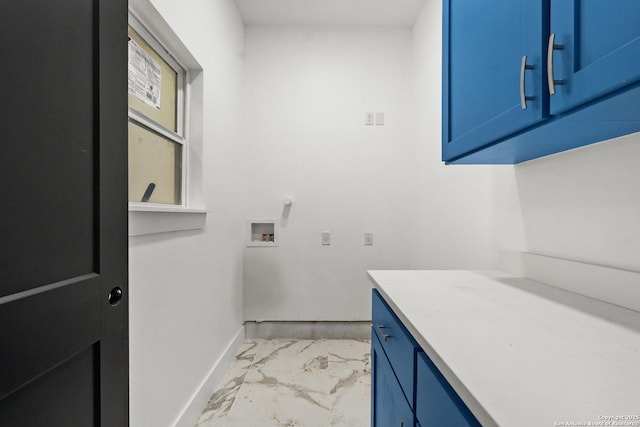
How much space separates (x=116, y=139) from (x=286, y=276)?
6.66 feet

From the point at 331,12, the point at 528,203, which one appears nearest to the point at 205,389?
the point at 528,203

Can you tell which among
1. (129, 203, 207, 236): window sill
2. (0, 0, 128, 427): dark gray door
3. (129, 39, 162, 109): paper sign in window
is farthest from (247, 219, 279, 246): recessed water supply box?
(0, 0, 128, 427): dark gray door

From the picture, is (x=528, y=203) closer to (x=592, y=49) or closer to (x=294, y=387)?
(x=592, y=49)

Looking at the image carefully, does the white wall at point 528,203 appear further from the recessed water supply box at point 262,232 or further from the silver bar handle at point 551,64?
the recessed water supply box at point 262,232

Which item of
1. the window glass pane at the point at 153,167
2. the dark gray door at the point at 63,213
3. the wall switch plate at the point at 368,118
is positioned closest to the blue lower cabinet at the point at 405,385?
the dark gray door at the point at 63,213

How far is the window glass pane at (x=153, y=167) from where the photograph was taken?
4.10 feet

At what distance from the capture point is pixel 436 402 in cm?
60

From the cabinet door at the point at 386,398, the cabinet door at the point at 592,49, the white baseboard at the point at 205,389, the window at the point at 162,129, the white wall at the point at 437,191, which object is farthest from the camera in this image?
the white wall at the point at 437,191

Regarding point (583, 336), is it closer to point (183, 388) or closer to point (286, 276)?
point (183, 388)

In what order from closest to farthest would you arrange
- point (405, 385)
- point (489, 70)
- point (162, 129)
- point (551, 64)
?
point (551, 64) < point (405, 385) < point (489, 70) < point (162, 129)

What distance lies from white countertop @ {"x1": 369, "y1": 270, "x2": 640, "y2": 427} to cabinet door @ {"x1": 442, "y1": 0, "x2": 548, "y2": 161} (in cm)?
48

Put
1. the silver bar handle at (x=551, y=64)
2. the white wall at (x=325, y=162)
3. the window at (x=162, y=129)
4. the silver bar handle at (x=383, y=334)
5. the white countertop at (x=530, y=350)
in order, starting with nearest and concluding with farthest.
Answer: the white countertop at (x=530, y=350), the silver bar handle at (x=551, y=64), the silver bar handle at (x=383, y=334), the window at (x=162, y=129), the white wall at (x=325, y=162)

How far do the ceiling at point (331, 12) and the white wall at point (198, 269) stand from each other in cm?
20

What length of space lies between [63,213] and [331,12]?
2.53 meters
